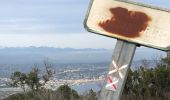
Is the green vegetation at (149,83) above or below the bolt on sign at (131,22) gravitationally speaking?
below

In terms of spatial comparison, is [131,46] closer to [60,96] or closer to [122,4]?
[122,4]

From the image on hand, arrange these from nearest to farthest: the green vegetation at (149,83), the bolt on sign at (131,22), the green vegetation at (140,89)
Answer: the bolt on sign at (131,22) < the green vegetation at (140,89) < the green vegetation at (149,83)

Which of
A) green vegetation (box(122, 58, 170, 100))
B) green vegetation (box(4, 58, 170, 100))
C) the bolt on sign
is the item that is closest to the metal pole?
the bolt on sign

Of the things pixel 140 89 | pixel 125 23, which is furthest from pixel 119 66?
pixel 140 89

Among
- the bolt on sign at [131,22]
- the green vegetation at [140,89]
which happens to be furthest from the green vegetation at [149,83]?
the bolt on sign at [131,22]

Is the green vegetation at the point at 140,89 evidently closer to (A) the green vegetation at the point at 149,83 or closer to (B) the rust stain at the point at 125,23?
(A) the green vegetation at the point at 149,83

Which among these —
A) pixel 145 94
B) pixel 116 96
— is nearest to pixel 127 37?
pixel 116 96

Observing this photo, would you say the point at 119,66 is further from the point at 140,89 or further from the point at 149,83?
the point at 149,83
